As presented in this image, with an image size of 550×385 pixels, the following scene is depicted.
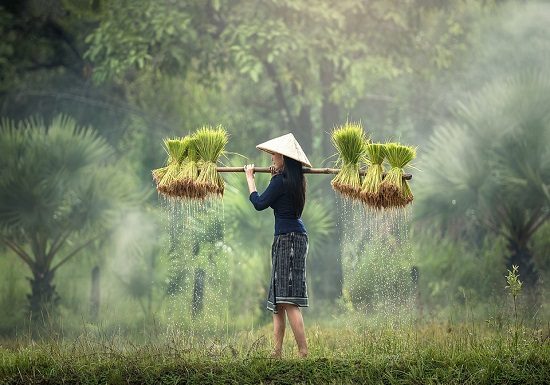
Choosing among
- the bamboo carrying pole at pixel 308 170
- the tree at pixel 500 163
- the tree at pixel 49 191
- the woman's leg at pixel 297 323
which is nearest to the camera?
the woman's leg at pixel 297 323

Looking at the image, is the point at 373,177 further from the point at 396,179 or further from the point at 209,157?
the point at 209,157

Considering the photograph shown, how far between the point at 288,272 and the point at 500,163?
8.99 metres

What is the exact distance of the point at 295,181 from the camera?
8906 millimetres

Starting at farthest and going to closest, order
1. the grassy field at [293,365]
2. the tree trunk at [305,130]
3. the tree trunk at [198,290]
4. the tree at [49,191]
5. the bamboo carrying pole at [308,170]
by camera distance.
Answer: the tree trunk at [305,130]
the tree at [49,191]
the tree trunk at [198,290]
the bamboo carrying pole at [308,170]
the grassy field at [293,365]

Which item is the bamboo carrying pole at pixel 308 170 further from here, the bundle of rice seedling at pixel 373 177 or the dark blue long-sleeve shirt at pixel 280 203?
the dark blue long-sleeve shirt at pixel 280 203

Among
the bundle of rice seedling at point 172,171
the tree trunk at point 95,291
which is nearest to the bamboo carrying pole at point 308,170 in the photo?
the bundle of rice seedling at point 172,171

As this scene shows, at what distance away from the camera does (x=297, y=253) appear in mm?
8820

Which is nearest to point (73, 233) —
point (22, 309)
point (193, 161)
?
point (22, 309)

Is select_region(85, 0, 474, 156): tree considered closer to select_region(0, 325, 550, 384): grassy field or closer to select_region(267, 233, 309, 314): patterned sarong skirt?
select_region(267, 233, 309, 314): patterned sarong skirt

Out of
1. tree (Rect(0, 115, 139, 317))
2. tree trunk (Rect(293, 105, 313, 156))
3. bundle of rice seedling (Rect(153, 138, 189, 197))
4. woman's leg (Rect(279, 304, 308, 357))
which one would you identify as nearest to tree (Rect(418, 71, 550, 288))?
tree trunk (Rect(293, 105, 313, 156))

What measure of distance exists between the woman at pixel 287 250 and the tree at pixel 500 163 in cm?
754

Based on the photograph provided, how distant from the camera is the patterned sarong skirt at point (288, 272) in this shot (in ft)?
28.8

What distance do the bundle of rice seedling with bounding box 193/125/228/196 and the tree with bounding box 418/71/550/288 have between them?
7229 mm

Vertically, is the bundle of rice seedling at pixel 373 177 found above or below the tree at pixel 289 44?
below
